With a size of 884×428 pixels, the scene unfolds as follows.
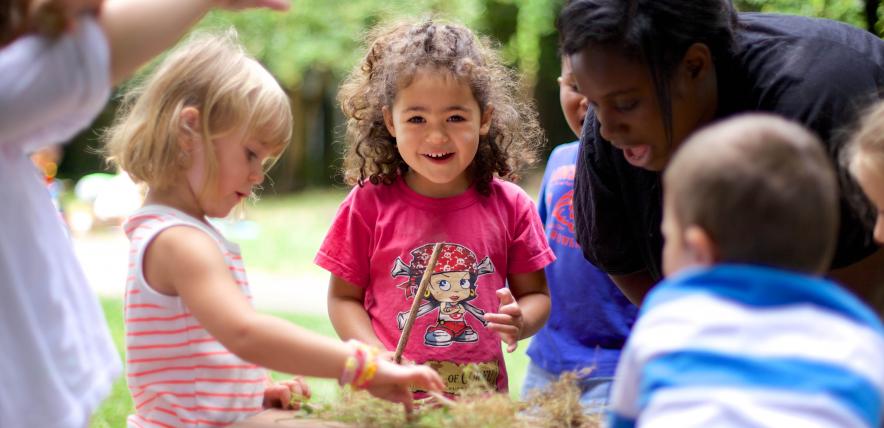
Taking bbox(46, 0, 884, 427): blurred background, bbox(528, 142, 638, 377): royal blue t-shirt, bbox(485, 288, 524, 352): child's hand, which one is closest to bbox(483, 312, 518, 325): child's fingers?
bbox(485, 288, 524, 352): child's hand

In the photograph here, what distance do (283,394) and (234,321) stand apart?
0.45 metres

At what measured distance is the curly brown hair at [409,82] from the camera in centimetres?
283

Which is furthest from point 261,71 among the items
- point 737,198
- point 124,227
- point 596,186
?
point 737,198

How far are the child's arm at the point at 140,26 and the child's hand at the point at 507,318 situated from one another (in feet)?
3.71

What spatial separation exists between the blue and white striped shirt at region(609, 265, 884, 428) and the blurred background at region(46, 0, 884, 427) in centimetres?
420

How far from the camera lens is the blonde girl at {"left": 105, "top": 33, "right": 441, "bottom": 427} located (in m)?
1.95

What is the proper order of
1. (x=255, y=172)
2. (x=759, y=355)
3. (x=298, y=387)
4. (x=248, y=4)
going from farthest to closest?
1. (x=298, y=387)
2. (x=255, y=172)
3. (x=248, y=4)
4. (x=759, y=355)

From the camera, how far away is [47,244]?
1.79 metres

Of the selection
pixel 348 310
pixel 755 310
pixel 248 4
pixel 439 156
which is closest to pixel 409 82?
pixel 439 156

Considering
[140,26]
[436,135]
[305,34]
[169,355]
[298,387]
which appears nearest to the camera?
Answer: [140,26]

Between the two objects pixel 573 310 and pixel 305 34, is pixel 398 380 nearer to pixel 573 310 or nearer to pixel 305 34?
pixel 573 310

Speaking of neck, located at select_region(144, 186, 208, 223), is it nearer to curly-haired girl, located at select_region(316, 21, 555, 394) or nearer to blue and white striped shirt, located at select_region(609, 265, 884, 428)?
curly-haired girl, located at select_region(316, 21, 555, 394)

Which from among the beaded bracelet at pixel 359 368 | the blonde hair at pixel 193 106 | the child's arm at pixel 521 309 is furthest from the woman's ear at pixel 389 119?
the beaded bracelet at pixel 359 368

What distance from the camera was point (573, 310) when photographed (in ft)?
10.9
